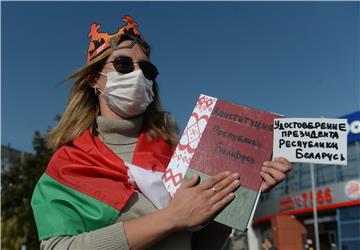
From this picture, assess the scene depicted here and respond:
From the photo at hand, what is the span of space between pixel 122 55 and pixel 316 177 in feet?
97.0

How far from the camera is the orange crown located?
8.61ft

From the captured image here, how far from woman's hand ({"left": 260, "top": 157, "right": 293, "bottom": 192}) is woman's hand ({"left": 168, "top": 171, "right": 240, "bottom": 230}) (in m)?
0.19

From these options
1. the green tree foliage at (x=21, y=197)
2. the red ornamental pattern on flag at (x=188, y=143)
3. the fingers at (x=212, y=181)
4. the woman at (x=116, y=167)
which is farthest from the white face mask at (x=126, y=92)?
the green tree foliage at (x=21, y=197)

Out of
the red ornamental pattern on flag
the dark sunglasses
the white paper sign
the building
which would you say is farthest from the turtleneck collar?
the building

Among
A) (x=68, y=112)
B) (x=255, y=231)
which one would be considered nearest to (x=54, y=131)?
(x=68, y=112)

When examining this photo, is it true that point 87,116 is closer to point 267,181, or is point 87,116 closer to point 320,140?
point 267,181

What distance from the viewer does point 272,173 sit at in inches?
85.9

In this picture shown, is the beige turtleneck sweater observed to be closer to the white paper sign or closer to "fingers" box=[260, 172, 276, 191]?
"fingers" box=[260, 172, 276, 191]

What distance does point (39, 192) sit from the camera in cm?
221

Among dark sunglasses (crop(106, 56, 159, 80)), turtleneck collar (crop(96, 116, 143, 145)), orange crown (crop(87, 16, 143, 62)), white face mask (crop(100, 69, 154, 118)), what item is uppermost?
orange crown (crop(87, 16, 143, 62))

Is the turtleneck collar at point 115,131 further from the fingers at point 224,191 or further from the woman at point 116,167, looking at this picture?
the fingers at point 224,191

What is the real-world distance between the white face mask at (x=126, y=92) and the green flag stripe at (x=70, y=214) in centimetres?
61

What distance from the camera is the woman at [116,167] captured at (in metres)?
1.96

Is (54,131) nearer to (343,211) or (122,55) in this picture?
(122,55)
